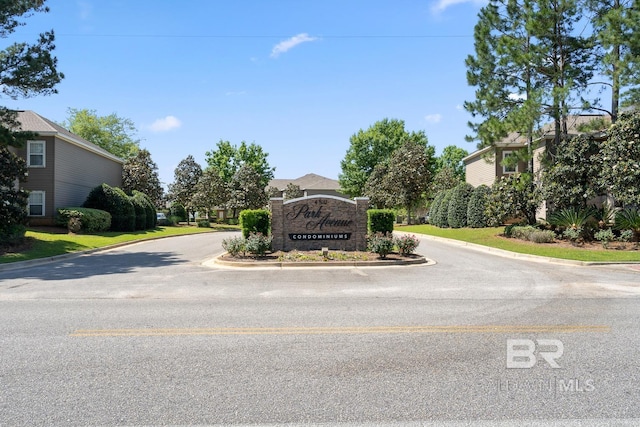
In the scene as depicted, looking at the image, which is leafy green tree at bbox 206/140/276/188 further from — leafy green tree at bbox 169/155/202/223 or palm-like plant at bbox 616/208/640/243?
palm-like plant at bbox 616/208/640/243

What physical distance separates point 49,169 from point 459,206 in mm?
28224

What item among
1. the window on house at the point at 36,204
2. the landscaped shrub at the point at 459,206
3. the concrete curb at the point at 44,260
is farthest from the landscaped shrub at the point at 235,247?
the landscaped shrub at the point at 459,206

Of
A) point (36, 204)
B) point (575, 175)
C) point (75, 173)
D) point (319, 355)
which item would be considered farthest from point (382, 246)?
point (75, 173)

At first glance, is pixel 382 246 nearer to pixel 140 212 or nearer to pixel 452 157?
pixel 140 212

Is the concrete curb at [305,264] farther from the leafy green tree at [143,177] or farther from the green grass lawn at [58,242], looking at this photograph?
the leafy green tree at [143,177]

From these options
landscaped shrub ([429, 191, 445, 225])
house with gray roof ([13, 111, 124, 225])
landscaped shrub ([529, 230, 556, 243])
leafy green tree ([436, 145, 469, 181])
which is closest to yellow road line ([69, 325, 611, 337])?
landscaped shrub ([529, 230, 556, 243])

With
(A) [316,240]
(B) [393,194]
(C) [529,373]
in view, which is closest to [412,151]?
(B) [393,194]

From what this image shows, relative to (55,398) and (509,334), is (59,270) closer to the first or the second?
(55,398)

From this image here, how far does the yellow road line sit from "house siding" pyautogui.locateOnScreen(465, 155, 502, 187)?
102 ft

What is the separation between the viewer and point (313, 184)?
7994 centimetres

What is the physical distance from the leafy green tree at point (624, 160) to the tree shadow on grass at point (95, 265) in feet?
61.2

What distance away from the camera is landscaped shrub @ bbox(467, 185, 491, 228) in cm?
3285

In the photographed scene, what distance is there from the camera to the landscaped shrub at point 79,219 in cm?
2836

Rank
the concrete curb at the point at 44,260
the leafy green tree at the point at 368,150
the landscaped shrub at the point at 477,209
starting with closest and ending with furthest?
the concrete curb at the point at 44,260 → the landscaped shrub at the point at 477,209 → the leafy green tree at the point at 368,150
